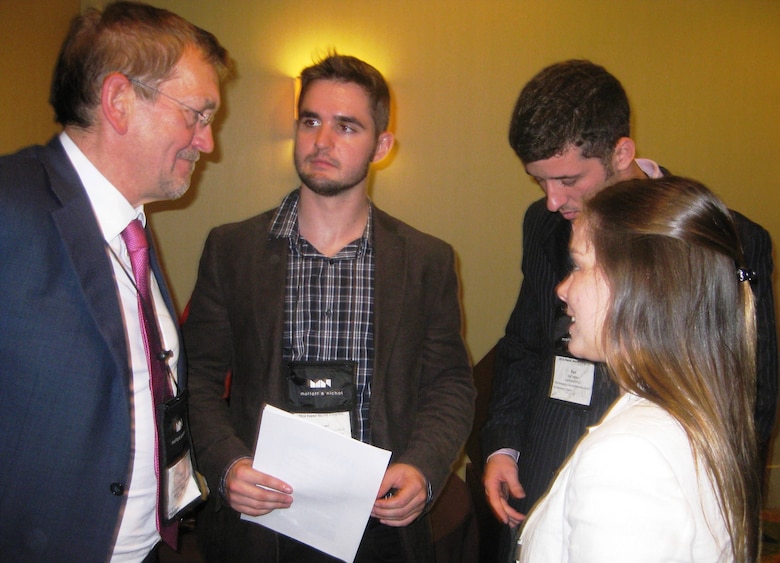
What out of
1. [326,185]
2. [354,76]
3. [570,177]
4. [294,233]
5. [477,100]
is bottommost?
[294,233]

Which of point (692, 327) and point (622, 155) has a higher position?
point (622, 155)

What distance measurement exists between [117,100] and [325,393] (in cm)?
97

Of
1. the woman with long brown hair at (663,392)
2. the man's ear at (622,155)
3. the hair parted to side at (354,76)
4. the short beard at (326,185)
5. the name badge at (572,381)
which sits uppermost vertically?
the hair parted to side at (354,76)

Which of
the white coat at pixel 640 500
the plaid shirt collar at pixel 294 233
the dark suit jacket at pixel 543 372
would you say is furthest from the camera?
the plaid shirt collar at pixel 294 233

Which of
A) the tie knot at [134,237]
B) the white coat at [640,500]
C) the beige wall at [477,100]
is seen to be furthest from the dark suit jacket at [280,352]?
the beige wall at [477,100]

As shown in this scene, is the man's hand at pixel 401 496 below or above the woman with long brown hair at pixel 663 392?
below

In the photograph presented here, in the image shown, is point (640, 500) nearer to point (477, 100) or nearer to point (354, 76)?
point (354, 76)

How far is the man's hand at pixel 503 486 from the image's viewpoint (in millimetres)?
1721

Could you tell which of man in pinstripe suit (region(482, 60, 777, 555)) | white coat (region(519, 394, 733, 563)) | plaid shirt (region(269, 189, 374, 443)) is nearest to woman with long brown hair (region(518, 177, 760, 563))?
white coat (region(519, 394, 733, 563))

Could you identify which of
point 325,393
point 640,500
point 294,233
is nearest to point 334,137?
point 294,233

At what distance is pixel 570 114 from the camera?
5.61 feet

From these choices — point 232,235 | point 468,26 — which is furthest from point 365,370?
point 468,26

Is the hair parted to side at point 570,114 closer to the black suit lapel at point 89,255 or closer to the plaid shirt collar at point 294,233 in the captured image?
the plaid shirt collar at point 294,233

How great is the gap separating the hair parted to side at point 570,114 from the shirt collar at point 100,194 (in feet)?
3.88
